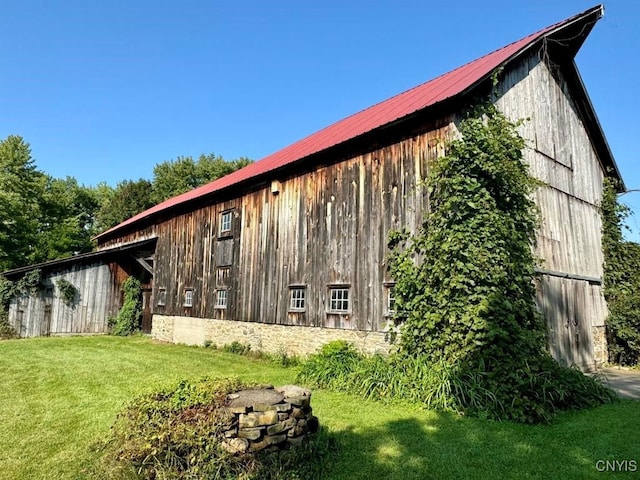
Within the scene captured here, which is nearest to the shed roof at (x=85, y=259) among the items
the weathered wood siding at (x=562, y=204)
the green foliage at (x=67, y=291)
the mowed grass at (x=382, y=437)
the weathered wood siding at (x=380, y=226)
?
the green foliage at (x=67, y=291)

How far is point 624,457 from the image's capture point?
16.8 feet

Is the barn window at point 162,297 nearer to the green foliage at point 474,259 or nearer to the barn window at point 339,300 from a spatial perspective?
the barn window at point 339,300

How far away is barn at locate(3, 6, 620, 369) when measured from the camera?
995 cm

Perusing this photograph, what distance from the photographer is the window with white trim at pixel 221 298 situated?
15.2 metres

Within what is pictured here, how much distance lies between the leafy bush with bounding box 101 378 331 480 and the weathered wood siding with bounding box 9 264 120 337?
1718cm

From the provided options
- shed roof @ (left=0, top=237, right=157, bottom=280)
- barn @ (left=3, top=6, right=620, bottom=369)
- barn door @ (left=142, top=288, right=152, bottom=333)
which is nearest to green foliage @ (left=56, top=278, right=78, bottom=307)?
shed roof @ (left=0, top=237, right=157, bottom=280)

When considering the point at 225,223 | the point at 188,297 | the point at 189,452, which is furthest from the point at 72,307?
the point at 189,452

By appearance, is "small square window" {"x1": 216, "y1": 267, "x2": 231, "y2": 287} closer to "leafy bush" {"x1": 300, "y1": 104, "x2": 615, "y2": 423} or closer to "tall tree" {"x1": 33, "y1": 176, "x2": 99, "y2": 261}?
"leafy bush" {"x1": 300, "y1": 104, "x2": 615, "y2": 423}

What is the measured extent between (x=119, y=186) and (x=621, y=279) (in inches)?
1681

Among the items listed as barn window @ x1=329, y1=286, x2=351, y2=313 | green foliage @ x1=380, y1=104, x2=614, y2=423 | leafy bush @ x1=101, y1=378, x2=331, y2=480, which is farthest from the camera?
barn window @ x1=329, y1=286, x2=351, y2=313

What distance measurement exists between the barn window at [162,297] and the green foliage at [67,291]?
173 inches

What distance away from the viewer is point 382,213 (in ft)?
33.7

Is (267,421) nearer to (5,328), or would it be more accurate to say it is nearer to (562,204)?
(562,204)

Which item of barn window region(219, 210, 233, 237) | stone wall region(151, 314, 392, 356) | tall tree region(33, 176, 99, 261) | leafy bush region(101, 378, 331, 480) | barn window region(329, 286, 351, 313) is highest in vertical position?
tall tree region(33, 176, 99, 261)
